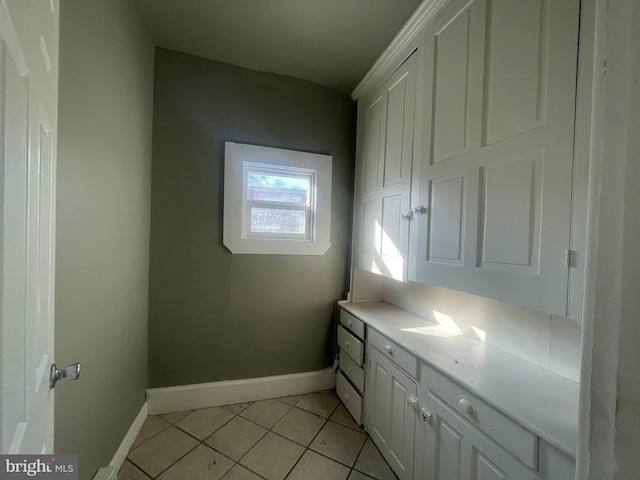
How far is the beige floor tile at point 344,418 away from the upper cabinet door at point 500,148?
1.22 metres

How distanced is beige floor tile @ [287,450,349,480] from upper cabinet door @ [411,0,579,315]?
1171mm

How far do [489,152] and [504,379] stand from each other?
90 cm

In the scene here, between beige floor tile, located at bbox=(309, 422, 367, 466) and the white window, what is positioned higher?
the white window

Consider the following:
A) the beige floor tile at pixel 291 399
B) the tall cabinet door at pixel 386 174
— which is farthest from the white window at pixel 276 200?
the beige floor tile at pixel 291 399

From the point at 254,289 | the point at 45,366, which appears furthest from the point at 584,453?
the point at 254,289

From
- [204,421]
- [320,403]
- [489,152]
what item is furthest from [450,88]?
[204,421]

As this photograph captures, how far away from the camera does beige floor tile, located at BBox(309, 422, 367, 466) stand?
155cm

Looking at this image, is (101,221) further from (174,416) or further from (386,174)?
(386,174)

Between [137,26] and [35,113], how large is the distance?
4.92ft

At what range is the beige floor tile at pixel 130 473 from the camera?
138 cm

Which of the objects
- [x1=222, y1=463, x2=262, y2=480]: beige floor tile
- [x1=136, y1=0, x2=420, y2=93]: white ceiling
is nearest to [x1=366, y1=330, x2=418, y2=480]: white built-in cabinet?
[x1=222, y1=463, x2=262, y2=480]: beige floor tile

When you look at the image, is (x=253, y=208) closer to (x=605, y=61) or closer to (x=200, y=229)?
(x=200, y=229)

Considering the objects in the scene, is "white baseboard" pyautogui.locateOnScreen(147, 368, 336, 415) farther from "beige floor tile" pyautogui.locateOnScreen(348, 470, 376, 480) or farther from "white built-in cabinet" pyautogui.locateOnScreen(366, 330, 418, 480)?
"beige floor tile" pyautogui.locateOnScreen(348, 470, 376, 480)

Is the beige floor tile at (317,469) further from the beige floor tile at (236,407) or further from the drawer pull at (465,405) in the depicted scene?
the drawer pull at (465,405)
